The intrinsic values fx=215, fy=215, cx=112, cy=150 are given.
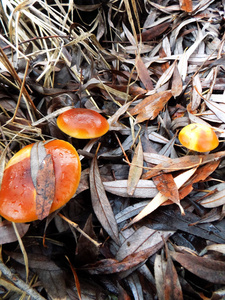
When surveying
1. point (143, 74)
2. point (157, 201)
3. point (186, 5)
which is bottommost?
point (157, 201)

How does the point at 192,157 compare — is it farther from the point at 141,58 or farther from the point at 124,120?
the point at 141,58

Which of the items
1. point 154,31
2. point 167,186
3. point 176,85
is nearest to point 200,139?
point 167,186

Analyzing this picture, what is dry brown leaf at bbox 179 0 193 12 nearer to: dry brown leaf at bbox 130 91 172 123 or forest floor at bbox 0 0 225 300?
forest floor at bbox 0 0 225 300

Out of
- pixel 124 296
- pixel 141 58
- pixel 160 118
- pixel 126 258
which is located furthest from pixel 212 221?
pixel 141 58

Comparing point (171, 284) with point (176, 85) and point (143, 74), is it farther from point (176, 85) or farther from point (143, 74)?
point (143, 74)

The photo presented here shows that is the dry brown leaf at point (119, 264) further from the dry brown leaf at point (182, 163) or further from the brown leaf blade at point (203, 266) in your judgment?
the dry brown leaf at point (182, 163)

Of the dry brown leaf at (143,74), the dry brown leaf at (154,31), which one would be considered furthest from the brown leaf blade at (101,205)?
the dry brown leaf at (154,31)

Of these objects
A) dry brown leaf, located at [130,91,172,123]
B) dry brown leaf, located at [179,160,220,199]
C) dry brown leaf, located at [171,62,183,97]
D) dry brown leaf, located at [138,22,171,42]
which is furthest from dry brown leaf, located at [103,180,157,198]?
dry brown leaf, located at [138,22,171,42]
